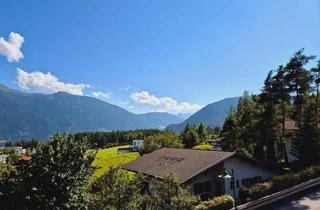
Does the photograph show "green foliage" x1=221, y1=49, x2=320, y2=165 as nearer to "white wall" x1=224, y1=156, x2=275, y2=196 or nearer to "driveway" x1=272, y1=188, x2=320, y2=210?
"white wall" x1=224, y1=156, x2=275, y2=196

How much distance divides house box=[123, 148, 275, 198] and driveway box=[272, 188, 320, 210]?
510cm

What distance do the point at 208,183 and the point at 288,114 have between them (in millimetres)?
22112

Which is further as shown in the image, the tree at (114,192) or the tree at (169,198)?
the tree at (169,198)

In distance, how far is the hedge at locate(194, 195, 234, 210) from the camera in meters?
21.0

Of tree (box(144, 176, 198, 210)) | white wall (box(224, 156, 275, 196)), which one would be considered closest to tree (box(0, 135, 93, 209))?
tree (box(144, 176, 198, 210))

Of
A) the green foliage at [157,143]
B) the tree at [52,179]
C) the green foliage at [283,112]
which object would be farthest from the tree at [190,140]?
the tree at [52,179]

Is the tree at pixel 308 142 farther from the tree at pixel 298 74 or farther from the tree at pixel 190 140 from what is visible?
the tree at pixel 190 140

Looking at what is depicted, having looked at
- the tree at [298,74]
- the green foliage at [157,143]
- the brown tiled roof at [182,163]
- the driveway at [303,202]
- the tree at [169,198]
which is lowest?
the driveway at [303,202]

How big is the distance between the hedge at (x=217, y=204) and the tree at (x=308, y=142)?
15.2 m

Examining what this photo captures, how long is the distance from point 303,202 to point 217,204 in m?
7.21

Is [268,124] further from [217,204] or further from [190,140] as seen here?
[190,140]

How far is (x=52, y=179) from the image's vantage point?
1227 centimetres

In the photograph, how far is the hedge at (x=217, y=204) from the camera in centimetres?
2097

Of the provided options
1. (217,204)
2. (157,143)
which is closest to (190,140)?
(157,143)
